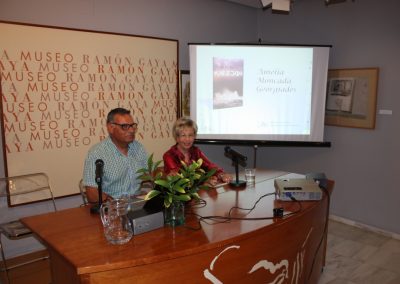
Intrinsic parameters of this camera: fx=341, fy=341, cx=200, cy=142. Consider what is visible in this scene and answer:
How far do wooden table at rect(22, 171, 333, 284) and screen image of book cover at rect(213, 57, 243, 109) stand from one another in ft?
5.92

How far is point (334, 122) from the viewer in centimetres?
399

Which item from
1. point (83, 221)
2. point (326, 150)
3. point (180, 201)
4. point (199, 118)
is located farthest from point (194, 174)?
point (326, 150)

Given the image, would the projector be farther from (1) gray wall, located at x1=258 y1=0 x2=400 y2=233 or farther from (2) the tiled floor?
(1) gray wall, located at x1=258 y1=0 x2=400 y2=233

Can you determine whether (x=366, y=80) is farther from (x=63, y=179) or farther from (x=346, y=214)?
(x=63, y=179)

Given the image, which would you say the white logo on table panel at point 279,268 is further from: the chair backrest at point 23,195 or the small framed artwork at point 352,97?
the small framed artwork at point 352,97

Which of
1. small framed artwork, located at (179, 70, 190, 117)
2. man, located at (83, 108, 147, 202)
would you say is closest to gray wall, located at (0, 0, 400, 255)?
small framed artwork, located at (179, 70, 190, 117)

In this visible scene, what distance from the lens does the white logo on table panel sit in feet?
5.22

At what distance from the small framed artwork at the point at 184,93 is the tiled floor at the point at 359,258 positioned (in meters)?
2.12

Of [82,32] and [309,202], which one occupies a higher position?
[82,32]

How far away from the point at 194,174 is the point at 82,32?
6.86 ft

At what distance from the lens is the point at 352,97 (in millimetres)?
3803

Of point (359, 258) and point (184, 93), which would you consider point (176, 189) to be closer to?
point (359, 258)

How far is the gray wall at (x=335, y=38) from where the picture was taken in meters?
3.29

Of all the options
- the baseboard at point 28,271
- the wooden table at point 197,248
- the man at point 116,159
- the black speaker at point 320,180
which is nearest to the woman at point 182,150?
the man at point 116,159
